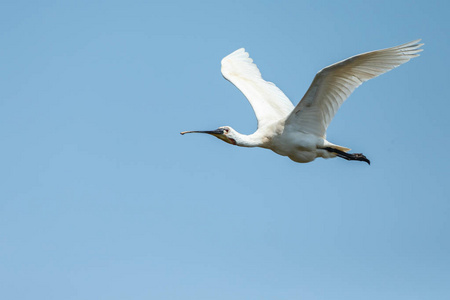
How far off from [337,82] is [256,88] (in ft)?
15.8

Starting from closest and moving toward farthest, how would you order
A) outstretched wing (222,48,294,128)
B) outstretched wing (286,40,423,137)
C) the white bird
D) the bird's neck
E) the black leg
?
outstretched wing (286,40,423,137)
the white bird
the black leg
the bird's neck
outstretched wing (222,48,294,128)

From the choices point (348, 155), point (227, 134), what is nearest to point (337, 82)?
point (348, 155)

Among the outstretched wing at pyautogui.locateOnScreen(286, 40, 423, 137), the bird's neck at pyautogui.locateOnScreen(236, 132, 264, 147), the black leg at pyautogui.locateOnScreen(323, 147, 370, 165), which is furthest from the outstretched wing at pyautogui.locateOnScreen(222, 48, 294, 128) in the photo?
the black leg at pyautogui.locateOnScreen(323, 147, 370, 165)

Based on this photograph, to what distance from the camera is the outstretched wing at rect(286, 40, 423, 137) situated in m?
15.2

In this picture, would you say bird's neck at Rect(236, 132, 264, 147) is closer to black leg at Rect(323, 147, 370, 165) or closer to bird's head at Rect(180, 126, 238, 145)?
bird's head at Rect(180, 126, 238, 145)

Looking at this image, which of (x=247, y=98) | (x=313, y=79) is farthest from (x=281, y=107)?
(x=313, y=79)

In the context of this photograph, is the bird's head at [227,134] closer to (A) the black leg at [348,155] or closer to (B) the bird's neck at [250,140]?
(B) the bird's neck at [250,140]

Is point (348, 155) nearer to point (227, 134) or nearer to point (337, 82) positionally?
point (337, 82)

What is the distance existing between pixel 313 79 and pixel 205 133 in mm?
3382

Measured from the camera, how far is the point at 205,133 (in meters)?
18.1

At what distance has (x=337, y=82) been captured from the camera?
16.0 metres

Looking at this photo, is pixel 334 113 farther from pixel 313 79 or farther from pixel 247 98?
pixel 247 98

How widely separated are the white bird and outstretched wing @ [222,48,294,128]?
0.03m

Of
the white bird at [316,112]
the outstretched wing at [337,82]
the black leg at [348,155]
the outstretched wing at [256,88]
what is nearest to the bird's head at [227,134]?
the white bird at [316,112]
